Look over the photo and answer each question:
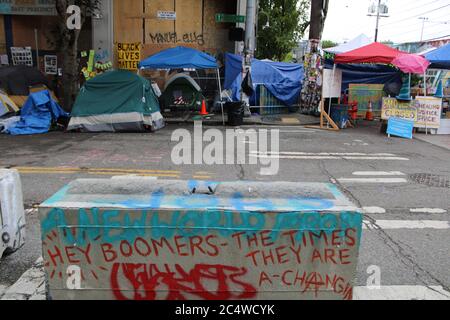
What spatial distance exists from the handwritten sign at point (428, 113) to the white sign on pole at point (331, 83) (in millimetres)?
2818

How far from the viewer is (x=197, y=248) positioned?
325cm

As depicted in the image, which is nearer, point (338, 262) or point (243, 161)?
point (338, 262)

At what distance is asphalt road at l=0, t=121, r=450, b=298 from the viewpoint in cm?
479

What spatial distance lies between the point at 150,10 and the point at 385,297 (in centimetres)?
1799

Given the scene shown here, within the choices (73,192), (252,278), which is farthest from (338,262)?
(73,192)

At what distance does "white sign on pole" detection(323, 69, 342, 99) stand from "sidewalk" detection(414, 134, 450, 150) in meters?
3.24

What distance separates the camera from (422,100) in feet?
48.1

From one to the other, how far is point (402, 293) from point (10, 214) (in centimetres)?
400

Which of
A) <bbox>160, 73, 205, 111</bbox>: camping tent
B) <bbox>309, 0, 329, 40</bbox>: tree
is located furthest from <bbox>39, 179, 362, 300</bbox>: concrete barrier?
<bbox>309, 0, 329, 40</bbox>: tree

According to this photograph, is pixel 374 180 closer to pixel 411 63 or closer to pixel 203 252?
pixel 203 252

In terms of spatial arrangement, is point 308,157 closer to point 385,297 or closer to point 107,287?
point 385,297

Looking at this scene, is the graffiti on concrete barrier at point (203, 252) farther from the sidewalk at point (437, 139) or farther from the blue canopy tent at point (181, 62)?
the blue canopy tent at point (181, 62)

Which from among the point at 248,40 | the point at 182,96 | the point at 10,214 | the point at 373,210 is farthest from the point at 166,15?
the point at 10,214

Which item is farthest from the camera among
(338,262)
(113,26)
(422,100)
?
(113,26)
